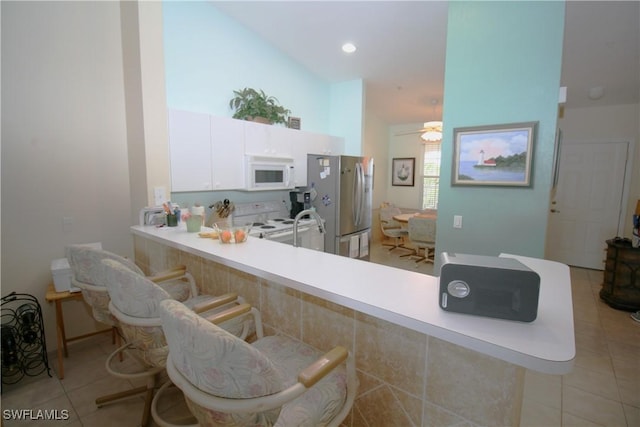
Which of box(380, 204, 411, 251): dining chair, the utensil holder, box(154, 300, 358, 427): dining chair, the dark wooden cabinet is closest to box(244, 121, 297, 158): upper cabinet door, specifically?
the utensil holder

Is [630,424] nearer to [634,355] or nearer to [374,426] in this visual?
[634,355]

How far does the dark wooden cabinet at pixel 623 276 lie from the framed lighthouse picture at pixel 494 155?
2.35 m

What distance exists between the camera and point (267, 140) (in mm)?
3705

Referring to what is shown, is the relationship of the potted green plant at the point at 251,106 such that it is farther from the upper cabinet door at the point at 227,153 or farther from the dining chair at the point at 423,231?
the dining chair at the point at 423,231

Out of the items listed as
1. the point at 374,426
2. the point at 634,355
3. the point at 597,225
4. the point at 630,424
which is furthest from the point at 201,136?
the point at 597,225

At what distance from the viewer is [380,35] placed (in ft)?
11.8

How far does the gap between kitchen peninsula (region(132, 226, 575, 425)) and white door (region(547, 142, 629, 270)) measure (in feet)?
15.8

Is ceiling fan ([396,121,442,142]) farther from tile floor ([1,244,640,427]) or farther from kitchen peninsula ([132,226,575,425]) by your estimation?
kitchen peninsula ([132,226,575,425])

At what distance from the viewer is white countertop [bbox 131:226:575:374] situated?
816mm

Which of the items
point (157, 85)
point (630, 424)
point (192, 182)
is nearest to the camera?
point (630, 424)

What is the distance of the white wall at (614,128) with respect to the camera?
4.59 m

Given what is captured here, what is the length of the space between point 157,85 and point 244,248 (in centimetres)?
182

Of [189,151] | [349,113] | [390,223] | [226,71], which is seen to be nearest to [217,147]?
[189,151]

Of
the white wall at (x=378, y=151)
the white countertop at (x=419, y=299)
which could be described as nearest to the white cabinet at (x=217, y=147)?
the white countertop at (x=419, y=299)
